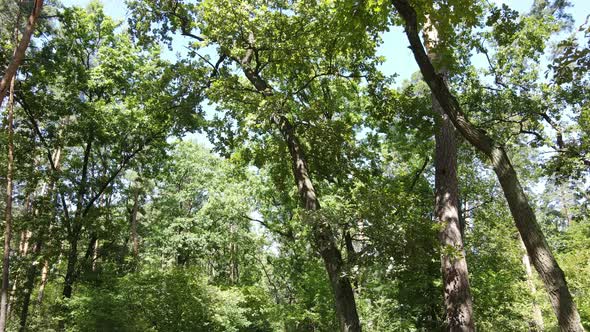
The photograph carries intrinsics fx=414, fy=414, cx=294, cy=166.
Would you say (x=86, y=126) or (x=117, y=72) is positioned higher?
(x=117, y=72)

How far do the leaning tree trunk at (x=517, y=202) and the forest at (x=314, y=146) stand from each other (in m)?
0.02

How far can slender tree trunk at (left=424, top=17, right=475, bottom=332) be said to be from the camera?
631 centimetres

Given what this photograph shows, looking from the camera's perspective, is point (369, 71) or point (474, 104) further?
point (474, 104)

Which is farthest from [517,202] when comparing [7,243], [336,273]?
[7,243]

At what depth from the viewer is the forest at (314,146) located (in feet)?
21.2

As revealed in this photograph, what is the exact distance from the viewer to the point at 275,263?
20422mm

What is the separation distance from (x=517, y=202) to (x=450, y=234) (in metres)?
3.39

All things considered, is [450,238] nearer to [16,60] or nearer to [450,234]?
[450,234]

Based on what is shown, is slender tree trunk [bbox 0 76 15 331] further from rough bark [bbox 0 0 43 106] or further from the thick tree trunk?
the thick tree trunk

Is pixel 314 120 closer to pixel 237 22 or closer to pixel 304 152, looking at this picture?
pixel 304 152

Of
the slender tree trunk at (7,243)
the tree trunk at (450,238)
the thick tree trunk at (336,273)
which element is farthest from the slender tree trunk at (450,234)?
the slender tree trunk at (7,243)

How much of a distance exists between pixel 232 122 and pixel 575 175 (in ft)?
29.5

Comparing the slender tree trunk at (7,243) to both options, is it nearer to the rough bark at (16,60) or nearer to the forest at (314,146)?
the forest at (314,146)

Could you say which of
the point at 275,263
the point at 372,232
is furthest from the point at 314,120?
Answer: the point at 275,263
